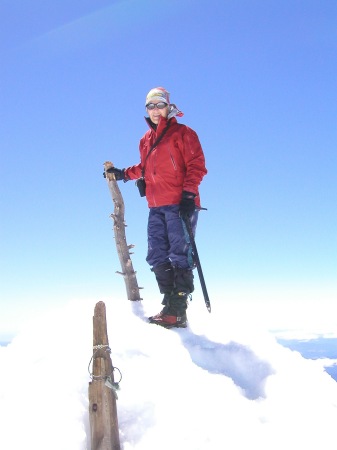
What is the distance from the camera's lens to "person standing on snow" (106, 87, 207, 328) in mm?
6094

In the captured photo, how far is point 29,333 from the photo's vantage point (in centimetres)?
555

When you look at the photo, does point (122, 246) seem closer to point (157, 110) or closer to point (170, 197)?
point (170, 197)

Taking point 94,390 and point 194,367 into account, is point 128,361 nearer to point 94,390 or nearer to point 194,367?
point 194,367

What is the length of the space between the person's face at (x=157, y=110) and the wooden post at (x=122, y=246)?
3918mm

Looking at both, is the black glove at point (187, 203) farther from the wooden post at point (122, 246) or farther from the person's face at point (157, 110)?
the wooden post at point (122, 246)

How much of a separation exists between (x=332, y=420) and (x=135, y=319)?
3.02 m

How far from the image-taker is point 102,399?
3.32 meters

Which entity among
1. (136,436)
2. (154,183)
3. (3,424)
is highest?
(154,183)

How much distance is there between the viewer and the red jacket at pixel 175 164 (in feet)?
20.1

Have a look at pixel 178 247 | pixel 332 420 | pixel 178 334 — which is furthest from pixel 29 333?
pixel 332 420

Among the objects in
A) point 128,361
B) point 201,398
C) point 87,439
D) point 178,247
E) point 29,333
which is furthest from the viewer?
point 178,247

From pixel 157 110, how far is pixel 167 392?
13.8 ft

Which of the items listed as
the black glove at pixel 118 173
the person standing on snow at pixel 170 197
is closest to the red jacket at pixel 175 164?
the person standing on snow at pixel 170 197

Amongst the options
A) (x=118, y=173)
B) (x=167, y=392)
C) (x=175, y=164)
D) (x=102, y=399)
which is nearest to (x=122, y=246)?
(x=118, y=173)
